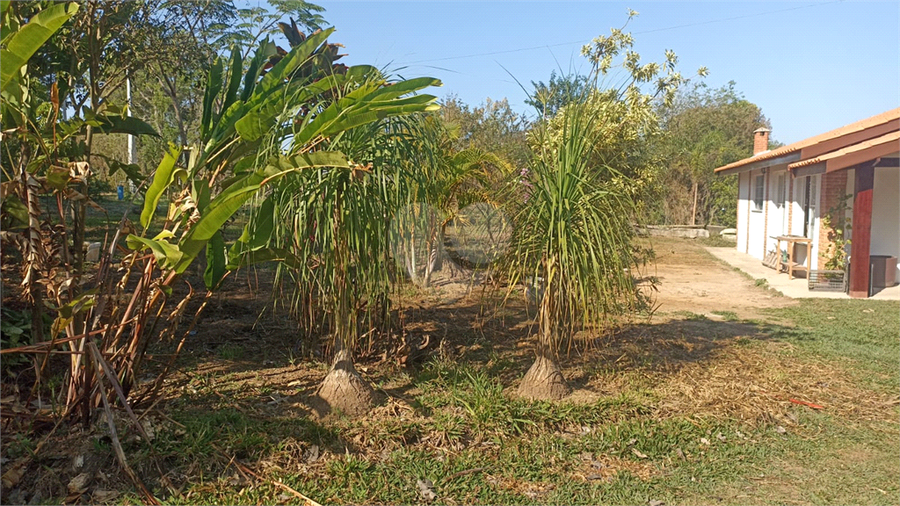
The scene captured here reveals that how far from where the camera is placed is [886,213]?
1373 centimetres

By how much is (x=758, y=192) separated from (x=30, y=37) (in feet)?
65.8

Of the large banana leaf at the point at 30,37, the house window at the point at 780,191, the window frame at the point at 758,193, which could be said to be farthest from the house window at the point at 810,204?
the large banana leaf at the point at 30,37

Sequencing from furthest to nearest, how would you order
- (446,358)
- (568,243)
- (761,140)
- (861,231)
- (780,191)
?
1. (761,140)
2. (780,191)
3. (861,231)
4. (446,358)
5. (568,243)

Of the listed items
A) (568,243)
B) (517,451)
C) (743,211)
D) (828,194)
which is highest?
(828,194)

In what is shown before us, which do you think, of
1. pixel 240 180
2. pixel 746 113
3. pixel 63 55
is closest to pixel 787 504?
pixel 240 180

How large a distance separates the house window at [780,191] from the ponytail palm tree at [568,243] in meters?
13.7

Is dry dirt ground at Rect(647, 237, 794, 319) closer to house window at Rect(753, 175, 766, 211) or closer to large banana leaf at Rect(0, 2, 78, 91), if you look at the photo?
house window at Rect(753, 175, 766, 211)

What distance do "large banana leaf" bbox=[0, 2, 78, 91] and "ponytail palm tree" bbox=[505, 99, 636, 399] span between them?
340 centimetres

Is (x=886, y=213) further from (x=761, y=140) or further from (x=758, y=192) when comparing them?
(x=761, y=140)

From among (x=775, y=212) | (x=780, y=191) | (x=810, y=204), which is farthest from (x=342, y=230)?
(x=775, y=212)

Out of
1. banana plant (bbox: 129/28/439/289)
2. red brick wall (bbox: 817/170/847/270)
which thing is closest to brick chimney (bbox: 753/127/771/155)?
red brick wall (bbox: 817/170/847/270)

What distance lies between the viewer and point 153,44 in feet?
30.7

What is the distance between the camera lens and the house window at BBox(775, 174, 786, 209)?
17.5m

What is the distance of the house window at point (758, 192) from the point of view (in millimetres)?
19891
